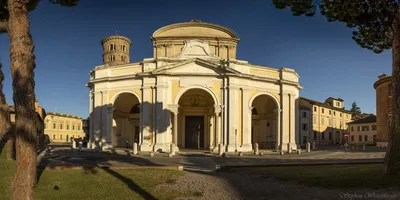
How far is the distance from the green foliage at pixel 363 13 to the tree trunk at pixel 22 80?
32.1 feet

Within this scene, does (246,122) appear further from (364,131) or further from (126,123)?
(364,131)

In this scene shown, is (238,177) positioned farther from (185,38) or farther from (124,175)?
(185,38)

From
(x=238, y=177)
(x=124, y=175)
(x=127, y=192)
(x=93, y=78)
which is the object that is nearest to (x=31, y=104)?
(x=127, y=192)

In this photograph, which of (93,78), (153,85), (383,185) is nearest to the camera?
(383,185)

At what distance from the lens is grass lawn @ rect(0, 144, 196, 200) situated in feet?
30.0

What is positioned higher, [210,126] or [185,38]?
[185,38]

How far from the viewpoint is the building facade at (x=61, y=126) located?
75812mm

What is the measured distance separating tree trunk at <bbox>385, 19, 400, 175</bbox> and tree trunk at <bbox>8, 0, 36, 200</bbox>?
1053 cm

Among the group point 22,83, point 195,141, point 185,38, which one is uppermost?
point 185,38

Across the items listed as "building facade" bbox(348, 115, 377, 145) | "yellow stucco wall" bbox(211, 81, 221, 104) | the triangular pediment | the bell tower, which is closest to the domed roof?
the triangular pediment

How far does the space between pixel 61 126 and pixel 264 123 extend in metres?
59.6

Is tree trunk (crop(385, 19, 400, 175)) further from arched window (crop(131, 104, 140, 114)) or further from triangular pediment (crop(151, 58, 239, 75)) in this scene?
arched window (crop(131, 104, 140, 114))

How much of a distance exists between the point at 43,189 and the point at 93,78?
26951 millimetres

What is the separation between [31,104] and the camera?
26.8 feet
